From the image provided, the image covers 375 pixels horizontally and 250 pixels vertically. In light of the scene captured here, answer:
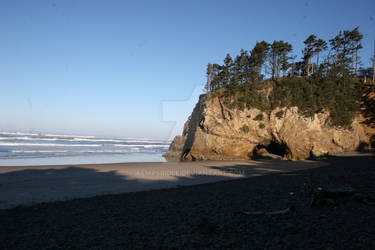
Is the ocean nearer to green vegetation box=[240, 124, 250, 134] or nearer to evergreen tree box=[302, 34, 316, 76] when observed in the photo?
green vegetation box=[240, 124, 250, 134]

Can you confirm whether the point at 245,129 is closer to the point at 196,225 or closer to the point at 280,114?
the point at 280,114

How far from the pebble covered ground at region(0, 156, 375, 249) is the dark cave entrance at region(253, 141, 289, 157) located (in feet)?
61.1

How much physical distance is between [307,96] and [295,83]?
7.10ft

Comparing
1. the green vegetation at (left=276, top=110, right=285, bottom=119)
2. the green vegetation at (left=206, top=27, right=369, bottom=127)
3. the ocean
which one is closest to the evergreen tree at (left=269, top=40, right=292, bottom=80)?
the green vegetation at (left=206, top=27, right=369, bottom=127)

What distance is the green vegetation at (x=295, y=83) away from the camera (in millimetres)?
24625

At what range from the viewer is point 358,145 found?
960 inches

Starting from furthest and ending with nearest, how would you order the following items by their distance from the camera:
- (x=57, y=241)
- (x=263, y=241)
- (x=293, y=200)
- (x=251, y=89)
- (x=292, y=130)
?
(x=251, y=89) → (x=292, y=130) → (x=293, y=200) → (x=57, y=241) → (x=263, y=241)

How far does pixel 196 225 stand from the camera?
4.96 metres

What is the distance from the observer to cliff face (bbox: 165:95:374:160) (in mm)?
23594

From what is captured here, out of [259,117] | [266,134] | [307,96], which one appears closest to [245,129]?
[259,117]

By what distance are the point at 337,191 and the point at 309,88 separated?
23450 mm

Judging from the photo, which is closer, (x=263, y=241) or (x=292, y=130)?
(x=263, y=241)

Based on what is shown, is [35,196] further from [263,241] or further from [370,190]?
[370,190]

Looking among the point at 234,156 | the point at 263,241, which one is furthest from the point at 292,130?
the point at 263,241
